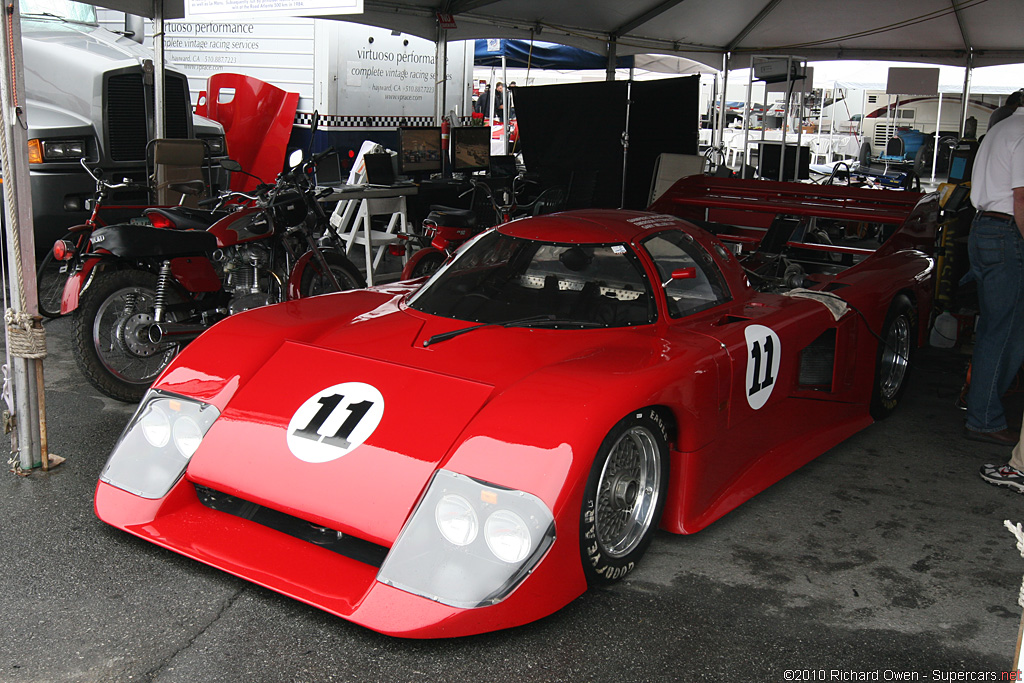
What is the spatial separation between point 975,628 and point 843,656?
18.9 inches

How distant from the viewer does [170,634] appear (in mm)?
2398

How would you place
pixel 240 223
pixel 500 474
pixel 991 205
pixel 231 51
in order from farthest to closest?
1. pixel 231 51
2. pixel 240 223
3. pixel 991 205
4. pixel 500 474

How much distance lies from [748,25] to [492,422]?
10.1 m

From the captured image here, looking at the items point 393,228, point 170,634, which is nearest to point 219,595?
point 170,634

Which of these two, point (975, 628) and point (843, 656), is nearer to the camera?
point (843, 656)

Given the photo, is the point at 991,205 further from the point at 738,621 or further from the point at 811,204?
the point at 738,621

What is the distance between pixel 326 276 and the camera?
532 centimetres

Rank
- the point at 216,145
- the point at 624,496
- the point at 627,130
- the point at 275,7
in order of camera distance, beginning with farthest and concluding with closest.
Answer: the point at 627,130 < the point at 216,145 < the point at 275,7 < the point at 624,496

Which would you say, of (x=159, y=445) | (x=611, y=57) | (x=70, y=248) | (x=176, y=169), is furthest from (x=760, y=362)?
(x=611, y=57)

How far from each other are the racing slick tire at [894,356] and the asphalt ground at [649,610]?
902 mm

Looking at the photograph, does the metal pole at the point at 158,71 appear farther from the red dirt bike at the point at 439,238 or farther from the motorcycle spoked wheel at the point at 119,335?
the motorcycle spoked wheel at the point at 119,335

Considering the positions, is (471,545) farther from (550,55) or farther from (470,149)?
(550,55)

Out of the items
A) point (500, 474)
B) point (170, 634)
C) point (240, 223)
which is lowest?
point (170, 634)

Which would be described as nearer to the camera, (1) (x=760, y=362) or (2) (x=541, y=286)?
(1) (x=760, y=362)
